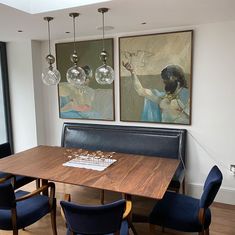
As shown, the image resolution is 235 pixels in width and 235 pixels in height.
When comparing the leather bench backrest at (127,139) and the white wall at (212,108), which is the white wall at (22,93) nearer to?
the leather bench backrest at (127,139)

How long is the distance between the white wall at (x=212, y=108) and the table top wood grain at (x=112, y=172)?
2.59 ft

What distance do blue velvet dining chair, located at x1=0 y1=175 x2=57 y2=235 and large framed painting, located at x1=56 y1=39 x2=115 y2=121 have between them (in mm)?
→ 1626

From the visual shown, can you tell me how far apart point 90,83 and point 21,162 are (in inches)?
63.5

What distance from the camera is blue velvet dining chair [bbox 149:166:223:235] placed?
1.98 meters

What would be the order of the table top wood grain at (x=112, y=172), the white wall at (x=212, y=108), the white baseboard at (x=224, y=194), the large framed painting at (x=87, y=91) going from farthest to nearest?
the large framed painting at (x=87, y=91) < the white baseboard at (x=224, y=194) < the white wall at (x=212, y=108) < the table top wood grain at (x=112, y=172)

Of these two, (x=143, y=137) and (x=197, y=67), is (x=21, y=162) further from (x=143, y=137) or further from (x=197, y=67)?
(x=197, y=67)

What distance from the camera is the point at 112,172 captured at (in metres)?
2.41

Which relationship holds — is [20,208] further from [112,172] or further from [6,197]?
[112,172]

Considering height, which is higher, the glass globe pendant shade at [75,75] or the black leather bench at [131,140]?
the glass globe pendant shade at [75,75]

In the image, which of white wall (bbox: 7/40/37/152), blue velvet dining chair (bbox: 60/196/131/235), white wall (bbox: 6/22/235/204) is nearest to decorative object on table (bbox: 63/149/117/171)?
blue velvet dining chair (bbox: 60/196/131/235)

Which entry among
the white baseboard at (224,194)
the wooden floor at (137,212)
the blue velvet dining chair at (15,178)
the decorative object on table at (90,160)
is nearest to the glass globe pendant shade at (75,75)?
the decorative object on table at (90,160)

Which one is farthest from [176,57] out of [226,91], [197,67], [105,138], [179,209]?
[179,209]

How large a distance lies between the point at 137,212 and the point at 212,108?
160 centimetres

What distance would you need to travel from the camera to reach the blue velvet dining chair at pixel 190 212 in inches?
78.0
